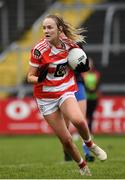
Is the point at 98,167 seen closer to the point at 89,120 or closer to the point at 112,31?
the point at 89,120

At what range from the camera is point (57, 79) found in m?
9.59

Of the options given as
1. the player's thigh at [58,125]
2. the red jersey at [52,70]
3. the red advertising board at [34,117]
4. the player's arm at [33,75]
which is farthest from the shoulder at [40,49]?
the red advertising board at [34,117]

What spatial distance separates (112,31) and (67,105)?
20.4 meters

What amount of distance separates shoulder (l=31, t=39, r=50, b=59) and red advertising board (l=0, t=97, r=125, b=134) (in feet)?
44.1

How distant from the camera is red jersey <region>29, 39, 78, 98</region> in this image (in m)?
9.51

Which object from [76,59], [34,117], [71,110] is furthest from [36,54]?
[34,117]

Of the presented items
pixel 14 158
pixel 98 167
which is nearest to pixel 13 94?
pixel 14 158

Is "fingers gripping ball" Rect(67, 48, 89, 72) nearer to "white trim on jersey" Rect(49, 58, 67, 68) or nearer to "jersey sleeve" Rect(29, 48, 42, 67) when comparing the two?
"white trim on jersey" Rect(49, 58, 67, 68)

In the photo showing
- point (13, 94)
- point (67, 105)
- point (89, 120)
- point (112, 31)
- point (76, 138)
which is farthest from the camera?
point (112, 31)

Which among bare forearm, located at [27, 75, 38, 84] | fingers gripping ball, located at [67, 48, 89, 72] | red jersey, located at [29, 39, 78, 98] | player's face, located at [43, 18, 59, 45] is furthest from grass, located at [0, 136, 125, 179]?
player's face, located at [43, 18, 59, 45]

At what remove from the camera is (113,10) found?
1115 inches

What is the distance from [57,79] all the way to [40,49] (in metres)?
0.46

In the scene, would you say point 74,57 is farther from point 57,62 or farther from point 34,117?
point 34,117

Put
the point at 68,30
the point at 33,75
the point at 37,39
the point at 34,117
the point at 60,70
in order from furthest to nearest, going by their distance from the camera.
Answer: the point at 37,39 < the point at 34,117 < the point at 68,30 < the point at 60,70 < the point at 33,75
